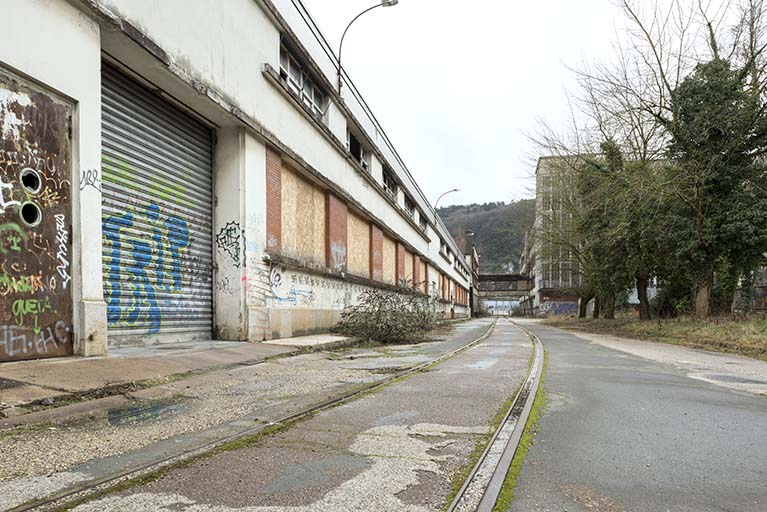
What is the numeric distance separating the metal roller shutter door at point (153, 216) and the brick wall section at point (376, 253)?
12073 mm

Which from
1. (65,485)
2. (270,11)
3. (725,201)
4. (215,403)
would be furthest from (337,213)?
(65,485)

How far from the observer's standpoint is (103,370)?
19.2ft

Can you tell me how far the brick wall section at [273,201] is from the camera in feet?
40.3

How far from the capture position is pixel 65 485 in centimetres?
287

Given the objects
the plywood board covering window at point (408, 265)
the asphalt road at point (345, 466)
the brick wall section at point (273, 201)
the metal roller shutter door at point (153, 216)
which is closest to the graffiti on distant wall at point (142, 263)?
the metal roller shutter door at point (153, 216)

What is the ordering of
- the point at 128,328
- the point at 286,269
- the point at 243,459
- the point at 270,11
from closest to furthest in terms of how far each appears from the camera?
the point at 243,459 → the point at 128,328 → the point at 270,11 → the point at 286,269

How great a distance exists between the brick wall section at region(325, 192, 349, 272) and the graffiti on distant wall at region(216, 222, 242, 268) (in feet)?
19.5

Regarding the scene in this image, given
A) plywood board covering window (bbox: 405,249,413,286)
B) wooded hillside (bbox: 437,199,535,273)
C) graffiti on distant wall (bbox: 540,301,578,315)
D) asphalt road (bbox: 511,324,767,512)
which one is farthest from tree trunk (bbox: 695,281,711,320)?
wooded hillside (bbox: 437,199,535,273)

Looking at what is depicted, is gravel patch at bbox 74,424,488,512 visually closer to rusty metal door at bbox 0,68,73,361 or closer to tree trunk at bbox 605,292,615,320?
rusty metal door at bbox 0,68,73,361

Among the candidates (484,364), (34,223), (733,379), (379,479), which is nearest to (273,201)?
(484,364)

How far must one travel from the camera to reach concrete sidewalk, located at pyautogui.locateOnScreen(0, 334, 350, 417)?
4.63m

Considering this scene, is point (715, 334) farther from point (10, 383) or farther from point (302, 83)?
point (10, 383)

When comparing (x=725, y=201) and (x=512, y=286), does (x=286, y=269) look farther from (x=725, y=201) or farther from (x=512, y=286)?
(x=512, y=286)

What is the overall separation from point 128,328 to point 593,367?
8.03 m
